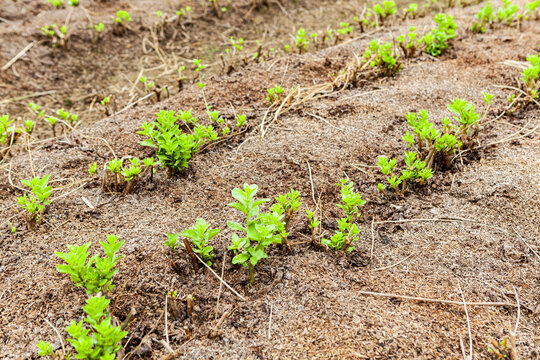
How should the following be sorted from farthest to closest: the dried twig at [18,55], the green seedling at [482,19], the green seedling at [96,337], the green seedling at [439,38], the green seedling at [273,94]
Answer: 1. the dried twig at [18,55]
2. the green seedling at [482,19]
3. the green seedling at [439,38]
4. the green seedling at [273,94]
5. the green seedling at [96,337]

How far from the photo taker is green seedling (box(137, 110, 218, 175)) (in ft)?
8.43

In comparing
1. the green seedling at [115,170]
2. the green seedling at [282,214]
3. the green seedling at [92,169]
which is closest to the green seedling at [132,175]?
the green seedling at [115,170]

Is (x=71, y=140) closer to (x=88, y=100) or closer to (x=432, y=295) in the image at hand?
(x=88, y=100)

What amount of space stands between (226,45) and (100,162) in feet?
9.61

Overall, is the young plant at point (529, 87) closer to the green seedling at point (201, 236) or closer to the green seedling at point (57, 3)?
the green seedling at point (201, 236)

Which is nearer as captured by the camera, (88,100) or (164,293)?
(164,293)

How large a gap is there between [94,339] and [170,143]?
1.28 meters

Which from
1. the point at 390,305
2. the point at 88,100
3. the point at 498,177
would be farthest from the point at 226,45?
the point at 390,305

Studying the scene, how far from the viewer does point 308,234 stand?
7.72 feet

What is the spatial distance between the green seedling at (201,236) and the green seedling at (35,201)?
100 centimetres

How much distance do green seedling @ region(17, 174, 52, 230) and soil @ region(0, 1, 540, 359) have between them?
3.0 inches

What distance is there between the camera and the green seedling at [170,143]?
2.57 meters

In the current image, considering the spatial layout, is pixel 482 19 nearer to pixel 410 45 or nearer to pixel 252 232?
pixel 410 45

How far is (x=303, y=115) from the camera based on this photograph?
3322 mm
